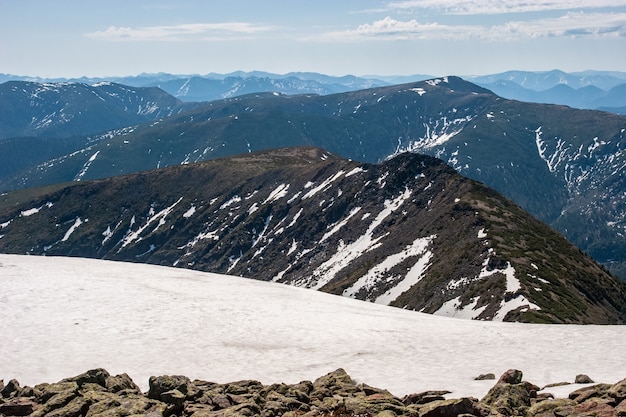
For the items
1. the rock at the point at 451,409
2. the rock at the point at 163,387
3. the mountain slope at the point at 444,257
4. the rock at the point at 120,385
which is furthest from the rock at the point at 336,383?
the mountain slope at the point at 444,257

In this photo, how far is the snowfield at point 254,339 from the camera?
27.9 metres

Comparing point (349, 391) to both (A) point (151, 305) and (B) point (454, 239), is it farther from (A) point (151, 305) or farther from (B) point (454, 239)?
(B) point (454, 239)

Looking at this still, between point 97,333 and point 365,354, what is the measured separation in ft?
51.3

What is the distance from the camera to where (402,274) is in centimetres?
12094

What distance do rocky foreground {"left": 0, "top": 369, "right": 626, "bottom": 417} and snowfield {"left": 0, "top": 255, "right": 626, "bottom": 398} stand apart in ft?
8.87

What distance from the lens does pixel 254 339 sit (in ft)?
109

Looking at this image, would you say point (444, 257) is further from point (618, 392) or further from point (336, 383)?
point (618, 392)

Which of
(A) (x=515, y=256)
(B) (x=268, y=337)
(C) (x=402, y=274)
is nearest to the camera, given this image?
(B) (x=268, y=337)

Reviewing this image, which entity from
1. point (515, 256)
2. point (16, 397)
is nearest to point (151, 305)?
point (16, 397)

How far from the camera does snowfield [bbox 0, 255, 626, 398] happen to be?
91.7 ft

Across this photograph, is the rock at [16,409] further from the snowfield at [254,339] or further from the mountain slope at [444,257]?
the mountain slope at [444,257]

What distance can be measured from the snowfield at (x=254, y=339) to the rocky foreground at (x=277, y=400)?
106 inches

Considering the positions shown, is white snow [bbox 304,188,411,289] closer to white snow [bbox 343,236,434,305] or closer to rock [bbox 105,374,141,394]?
white snow [bbox 343,236,434,305]

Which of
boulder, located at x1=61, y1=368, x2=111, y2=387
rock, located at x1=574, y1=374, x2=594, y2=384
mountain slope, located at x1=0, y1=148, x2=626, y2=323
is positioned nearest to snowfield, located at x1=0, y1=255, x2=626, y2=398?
rock, located at x1=574, y1=374, x2=594, y2=384
